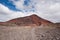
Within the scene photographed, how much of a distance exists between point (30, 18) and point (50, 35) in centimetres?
2535

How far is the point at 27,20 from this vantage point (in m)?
40.0

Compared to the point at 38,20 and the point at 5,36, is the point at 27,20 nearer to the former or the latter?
the point at 38,20

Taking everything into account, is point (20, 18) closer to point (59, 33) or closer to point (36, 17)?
point (36, 17)

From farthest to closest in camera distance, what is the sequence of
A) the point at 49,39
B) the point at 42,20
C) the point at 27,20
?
1. the point at 42,20
2. the point at 27,20
3. the point at 49,39

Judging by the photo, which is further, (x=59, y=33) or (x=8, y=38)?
(x=59, y=33)

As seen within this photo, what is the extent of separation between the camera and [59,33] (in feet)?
56.9

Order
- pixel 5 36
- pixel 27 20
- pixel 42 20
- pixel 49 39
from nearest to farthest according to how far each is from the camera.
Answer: pixel 49 39 < pixel 5 36 < pixel 27 20 < pixel 42 20

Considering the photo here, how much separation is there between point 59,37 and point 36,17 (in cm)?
2879

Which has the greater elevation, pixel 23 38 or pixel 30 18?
pixel 30 18

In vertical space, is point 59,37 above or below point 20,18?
below

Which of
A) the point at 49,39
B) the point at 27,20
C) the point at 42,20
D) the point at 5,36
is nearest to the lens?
the point at 49,39

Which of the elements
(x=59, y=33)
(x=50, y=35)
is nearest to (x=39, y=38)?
(x=50, y=35)

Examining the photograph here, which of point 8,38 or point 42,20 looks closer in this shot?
point 8,38

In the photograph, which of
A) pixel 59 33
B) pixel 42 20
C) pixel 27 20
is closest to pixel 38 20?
pixel 42 20
